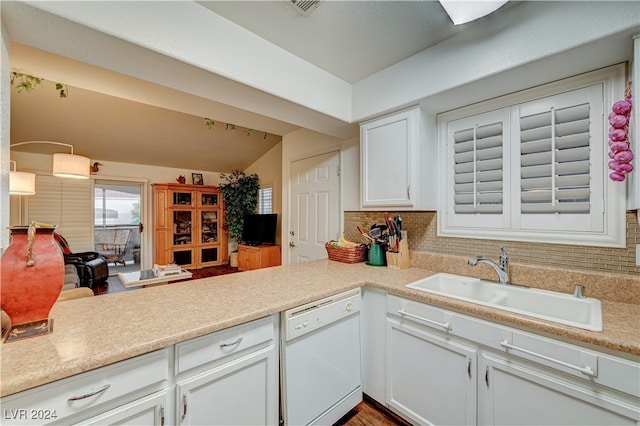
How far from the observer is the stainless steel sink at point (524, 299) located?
47.8 inches

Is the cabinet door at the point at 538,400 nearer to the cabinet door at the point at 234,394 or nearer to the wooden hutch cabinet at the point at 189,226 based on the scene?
the cabinet door at the point at 234,394

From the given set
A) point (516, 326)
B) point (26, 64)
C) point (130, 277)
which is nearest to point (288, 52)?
point (26, 64)

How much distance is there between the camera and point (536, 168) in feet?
5.18

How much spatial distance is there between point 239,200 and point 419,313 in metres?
4.95

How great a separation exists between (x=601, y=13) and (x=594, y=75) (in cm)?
37

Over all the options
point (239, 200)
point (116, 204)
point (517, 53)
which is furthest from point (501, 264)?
point (116, 204)

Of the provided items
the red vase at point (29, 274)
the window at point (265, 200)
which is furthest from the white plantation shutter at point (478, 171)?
the window at point (265, 200)

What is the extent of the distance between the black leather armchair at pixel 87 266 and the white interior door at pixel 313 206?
318cm

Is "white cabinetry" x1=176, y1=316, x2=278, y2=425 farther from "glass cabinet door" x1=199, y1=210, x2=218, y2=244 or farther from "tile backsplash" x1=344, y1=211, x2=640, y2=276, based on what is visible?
"glass cabinet door" x1=199, y1=210, x2=218, y2=244

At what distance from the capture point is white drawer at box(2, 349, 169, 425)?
72 centimetres

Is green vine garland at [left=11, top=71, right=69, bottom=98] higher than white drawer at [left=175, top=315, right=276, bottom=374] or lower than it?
higher

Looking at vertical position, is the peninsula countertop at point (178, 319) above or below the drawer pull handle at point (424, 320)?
above

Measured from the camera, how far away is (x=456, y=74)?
1593 mm

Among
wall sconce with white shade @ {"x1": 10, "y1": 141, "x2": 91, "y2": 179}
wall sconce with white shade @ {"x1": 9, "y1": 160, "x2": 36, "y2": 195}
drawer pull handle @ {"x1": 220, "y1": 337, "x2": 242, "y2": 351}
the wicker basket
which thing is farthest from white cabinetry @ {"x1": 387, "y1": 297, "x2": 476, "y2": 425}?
wall sconce with white shade @ {"x1": 9, "y1": 160, "x2": 36, "y2": 195}
